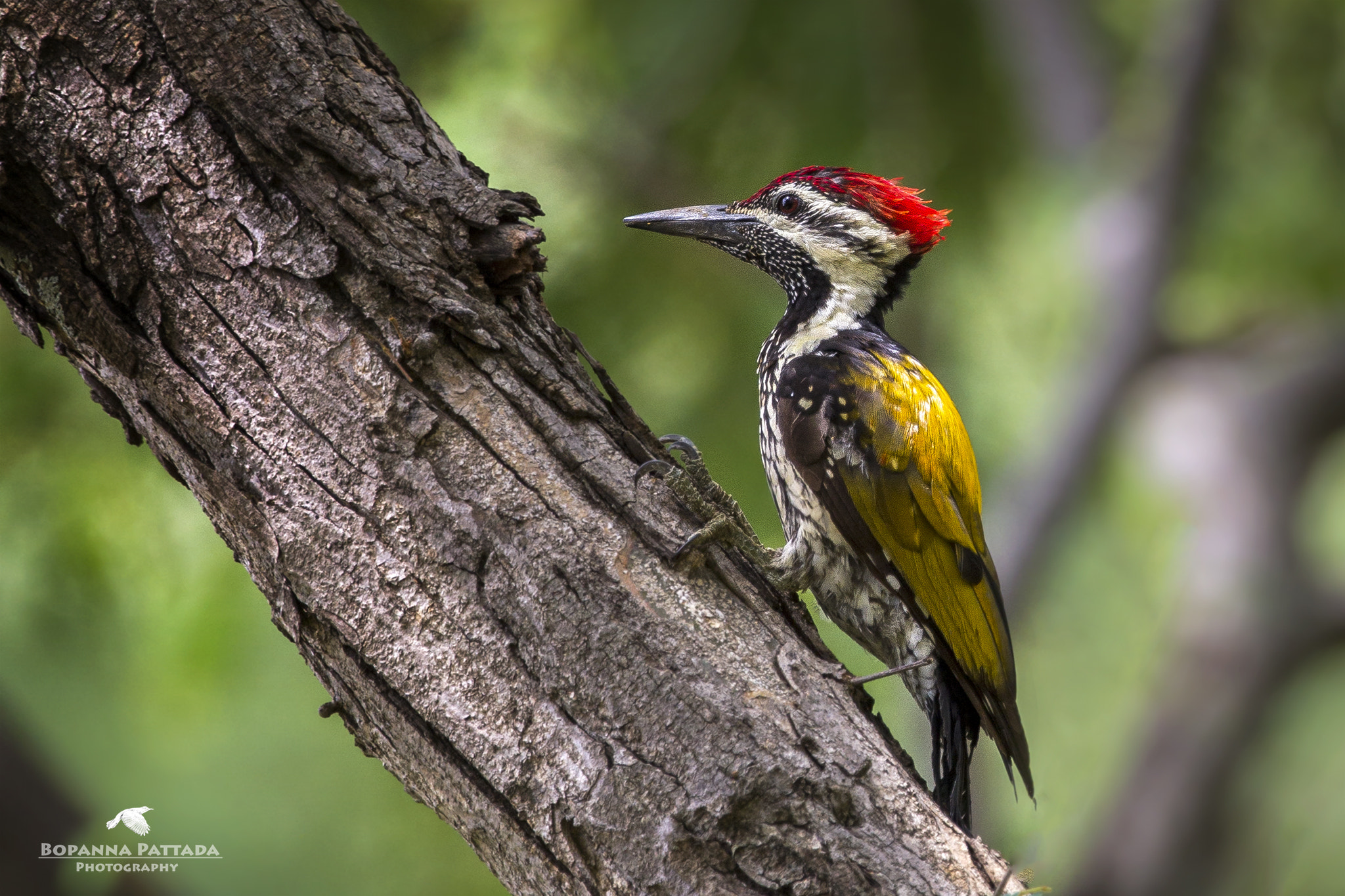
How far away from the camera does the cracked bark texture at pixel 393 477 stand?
172 cm

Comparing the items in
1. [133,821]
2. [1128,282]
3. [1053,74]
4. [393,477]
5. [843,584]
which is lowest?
[133,821]

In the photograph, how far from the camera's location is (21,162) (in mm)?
1773

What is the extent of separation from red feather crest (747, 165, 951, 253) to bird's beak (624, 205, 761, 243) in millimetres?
139

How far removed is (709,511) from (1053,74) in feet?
13.9

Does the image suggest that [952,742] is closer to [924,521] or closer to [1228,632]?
[924,521]

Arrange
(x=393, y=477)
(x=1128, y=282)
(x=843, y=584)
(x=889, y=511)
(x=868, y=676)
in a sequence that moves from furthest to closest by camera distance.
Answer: (x=1128, y=282) < (x=843, y=584) < (x=889, y=511) < (x=868, y=676) < (x=393, y=477)

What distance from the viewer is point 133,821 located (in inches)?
107

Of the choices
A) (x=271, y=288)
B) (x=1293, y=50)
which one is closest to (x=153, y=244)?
(x=271, y=288)

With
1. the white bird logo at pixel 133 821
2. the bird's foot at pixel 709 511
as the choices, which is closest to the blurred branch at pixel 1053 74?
the bird's foot at pixel 709 511

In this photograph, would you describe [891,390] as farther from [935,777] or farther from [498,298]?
[498,298]

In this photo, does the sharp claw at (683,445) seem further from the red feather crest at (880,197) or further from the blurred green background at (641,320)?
the red feather crest at (880,197)

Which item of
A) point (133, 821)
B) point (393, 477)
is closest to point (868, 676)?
point (393, 477)

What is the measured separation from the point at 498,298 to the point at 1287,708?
625 cm

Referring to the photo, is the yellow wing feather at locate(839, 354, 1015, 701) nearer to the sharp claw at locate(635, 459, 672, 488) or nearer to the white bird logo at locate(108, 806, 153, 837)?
the sharp claw at locate(635, 459, 672, 488)
